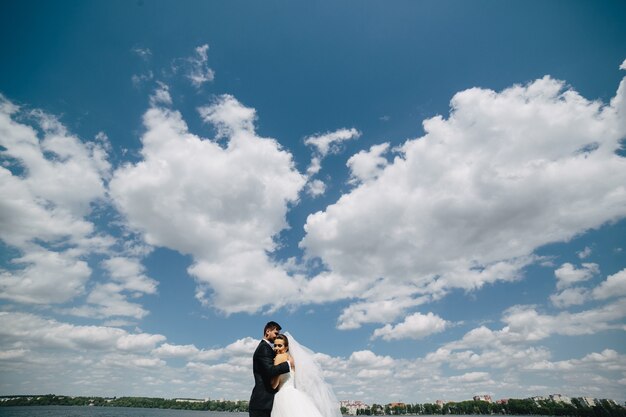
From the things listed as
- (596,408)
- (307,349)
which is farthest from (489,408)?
(307,349)

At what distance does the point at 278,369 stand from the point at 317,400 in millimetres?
1833

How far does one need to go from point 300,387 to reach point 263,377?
127 centimetres

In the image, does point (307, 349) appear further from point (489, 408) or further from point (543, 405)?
point (489, 408)

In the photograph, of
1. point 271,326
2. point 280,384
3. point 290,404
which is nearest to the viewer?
point 290,404

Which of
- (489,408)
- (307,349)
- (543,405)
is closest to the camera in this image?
(307,349)

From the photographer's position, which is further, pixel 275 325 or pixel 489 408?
pixel 489 408

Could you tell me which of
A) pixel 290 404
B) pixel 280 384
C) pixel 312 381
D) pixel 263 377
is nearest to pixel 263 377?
Result: pixel 263 377

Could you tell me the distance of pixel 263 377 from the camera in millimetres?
6812

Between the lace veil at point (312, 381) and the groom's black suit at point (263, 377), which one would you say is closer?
the groom's black suit at point (263, 377)

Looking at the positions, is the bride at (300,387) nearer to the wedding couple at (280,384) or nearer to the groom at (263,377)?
A: the wedding couple at (280,384)

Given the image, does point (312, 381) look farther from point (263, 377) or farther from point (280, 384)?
point (263, 377)

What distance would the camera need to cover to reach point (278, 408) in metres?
6.73

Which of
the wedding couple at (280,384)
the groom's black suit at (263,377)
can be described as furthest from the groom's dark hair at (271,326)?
the groom's black suit at (263,377)

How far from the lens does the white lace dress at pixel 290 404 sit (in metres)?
6.58
